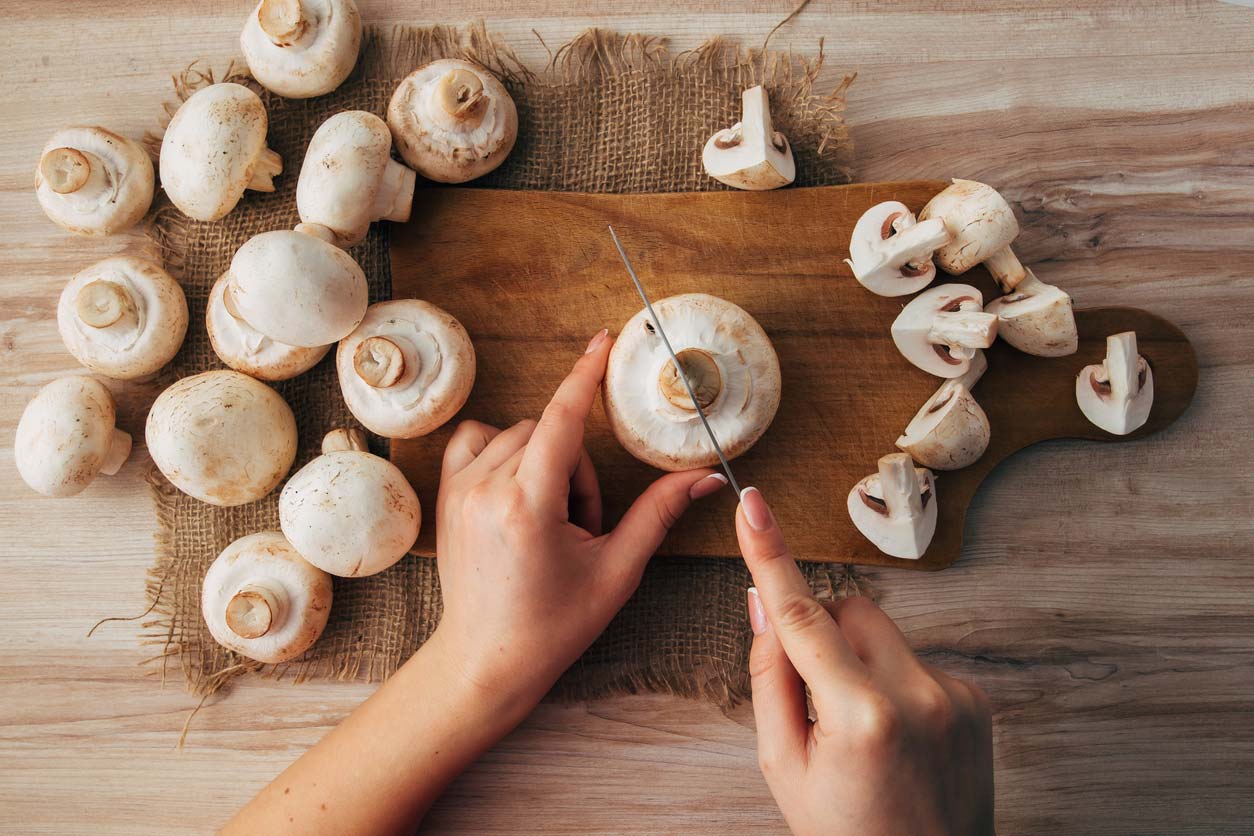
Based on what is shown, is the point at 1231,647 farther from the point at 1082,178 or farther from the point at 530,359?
the point at 530,359

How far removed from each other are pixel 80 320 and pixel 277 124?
1.64ft

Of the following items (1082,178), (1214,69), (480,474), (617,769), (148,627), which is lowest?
(617,769)

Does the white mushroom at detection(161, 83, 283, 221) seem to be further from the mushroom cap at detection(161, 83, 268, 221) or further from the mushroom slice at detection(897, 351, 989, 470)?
the mushroom slice at detection(897, 351, 989, 470)

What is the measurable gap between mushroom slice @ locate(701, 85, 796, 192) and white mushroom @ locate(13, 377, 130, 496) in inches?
46.8

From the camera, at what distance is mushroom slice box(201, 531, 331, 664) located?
142 cm

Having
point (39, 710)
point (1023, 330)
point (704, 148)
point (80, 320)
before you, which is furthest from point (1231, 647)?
point (39, 710)

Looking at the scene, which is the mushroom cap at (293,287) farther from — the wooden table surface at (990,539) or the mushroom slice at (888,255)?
the mushroom slice at (888,255)

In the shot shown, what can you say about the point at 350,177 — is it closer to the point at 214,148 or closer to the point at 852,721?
the point at 214,148

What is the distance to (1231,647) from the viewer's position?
1.47 metres

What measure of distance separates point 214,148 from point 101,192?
0.27 meters

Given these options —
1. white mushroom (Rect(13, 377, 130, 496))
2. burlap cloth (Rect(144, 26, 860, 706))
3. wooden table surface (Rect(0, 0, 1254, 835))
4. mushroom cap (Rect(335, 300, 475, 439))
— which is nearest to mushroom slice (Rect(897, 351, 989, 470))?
wooden table surface (Rect(0, 0, 1254, 835))

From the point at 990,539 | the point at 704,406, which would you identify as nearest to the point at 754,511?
the point at 704,406

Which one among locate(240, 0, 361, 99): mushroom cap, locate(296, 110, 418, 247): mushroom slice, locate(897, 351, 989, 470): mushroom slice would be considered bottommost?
locate(897, 351, 989, 470): mushroom slice

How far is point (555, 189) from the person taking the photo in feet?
4.99
